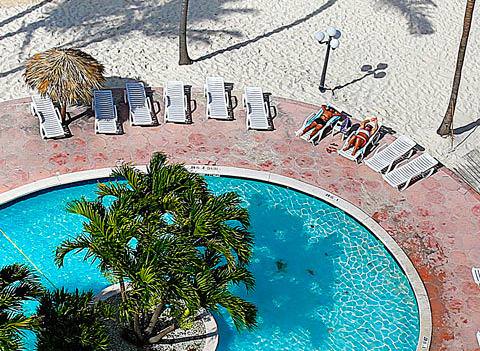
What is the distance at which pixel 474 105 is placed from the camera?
80.9 ft

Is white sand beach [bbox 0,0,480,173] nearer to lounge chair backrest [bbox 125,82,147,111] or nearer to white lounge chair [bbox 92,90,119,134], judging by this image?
lounge chair backrest [bbox 125,82,147,111]

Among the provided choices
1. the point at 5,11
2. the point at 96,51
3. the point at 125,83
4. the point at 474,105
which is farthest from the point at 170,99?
the point at 474,105

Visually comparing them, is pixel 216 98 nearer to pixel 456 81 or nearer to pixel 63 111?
pixel 63 111

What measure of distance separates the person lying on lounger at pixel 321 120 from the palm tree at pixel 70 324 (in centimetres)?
1008

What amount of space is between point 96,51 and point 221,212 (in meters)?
12.4

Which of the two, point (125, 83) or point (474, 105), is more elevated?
point (125, 83)

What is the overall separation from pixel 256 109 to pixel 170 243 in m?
9.84

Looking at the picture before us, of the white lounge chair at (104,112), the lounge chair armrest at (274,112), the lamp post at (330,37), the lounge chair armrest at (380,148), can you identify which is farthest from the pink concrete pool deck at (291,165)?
the lamp post at (330,37)

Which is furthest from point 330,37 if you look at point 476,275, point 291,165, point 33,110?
point 33,110

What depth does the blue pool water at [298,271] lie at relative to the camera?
17.4m

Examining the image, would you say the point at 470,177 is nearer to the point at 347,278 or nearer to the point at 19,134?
the point at 347,278

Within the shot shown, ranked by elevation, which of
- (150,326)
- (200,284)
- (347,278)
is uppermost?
(200,284)

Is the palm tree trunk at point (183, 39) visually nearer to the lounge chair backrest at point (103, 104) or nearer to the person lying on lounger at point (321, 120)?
the lounge chair backrest at point (103, 104)

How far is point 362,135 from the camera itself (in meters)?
22.1
